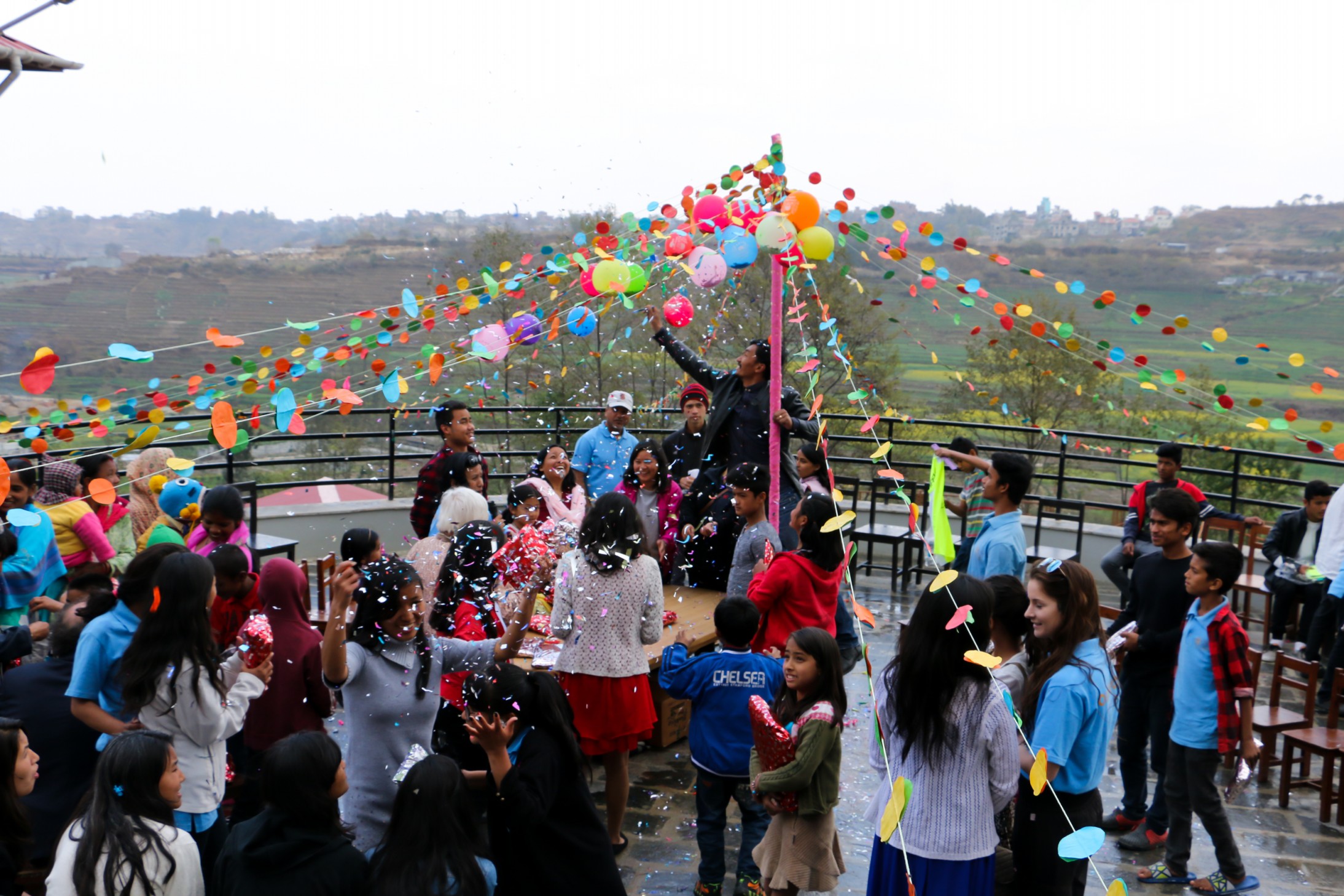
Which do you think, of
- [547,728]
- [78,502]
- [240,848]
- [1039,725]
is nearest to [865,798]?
[1039,725]

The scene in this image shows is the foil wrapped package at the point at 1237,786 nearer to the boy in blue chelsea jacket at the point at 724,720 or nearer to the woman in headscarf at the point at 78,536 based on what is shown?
the boy in blue chelsea jacket at the point at 724,720

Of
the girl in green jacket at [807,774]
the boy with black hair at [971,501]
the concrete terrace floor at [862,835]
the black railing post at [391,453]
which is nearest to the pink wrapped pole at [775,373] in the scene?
the boy with black hair at [971,501]

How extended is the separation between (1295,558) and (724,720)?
5174 mm

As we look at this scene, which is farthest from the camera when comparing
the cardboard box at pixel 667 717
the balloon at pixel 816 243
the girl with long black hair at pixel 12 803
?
the cardboard box at pixel 667 717

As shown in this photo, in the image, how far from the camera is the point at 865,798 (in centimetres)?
423

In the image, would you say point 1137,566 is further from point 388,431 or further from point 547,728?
point 388,431

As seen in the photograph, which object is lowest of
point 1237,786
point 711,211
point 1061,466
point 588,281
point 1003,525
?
point 1237,786

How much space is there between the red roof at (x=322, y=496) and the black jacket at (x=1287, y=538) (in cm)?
704

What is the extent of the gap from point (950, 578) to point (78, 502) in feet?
13.2

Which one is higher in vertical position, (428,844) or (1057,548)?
(428,844)

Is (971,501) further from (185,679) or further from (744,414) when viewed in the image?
(185,679)

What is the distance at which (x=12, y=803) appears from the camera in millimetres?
2266

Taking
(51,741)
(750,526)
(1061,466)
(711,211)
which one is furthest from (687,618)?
(1061,466)

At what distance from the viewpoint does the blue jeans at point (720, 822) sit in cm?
335
